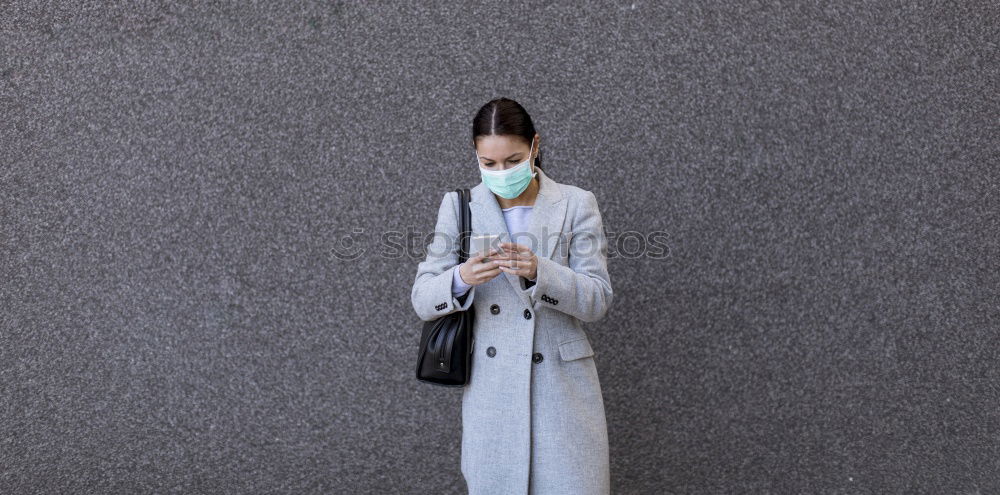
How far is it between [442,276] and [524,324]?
0.25 meters

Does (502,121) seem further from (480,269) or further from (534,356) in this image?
(534,356)

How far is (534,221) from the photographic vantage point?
1951 mm

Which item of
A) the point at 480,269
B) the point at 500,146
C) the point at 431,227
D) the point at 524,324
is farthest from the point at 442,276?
the point at 431,227

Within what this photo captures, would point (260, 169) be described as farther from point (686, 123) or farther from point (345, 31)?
point (686, 123)

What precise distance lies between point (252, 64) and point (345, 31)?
0.39 m

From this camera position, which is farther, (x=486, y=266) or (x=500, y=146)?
(x=500, y=146)

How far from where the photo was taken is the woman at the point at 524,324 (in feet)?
6.15

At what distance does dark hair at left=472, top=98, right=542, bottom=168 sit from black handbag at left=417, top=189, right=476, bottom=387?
18.1 inches

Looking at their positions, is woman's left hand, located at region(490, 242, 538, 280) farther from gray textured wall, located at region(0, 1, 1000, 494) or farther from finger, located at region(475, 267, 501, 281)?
gray textured wall, located at region(0, 1, 1000, 494)

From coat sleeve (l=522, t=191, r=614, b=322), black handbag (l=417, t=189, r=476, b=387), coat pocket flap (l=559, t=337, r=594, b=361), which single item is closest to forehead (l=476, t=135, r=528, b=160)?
coat sleeve (l=522, t=191, r=614, b=322)

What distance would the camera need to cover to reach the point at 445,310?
6.13ft

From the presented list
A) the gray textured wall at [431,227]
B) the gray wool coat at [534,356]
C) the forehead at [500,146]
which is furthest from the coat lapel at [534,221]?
Answer: the gray textured wall at [431,227]

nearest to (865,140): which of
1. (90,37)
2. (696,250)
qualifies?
(696,250)

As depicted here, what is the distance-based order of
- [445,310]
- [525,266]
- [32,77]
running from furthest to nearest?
[32,77] → [445,310] → [525,266]
